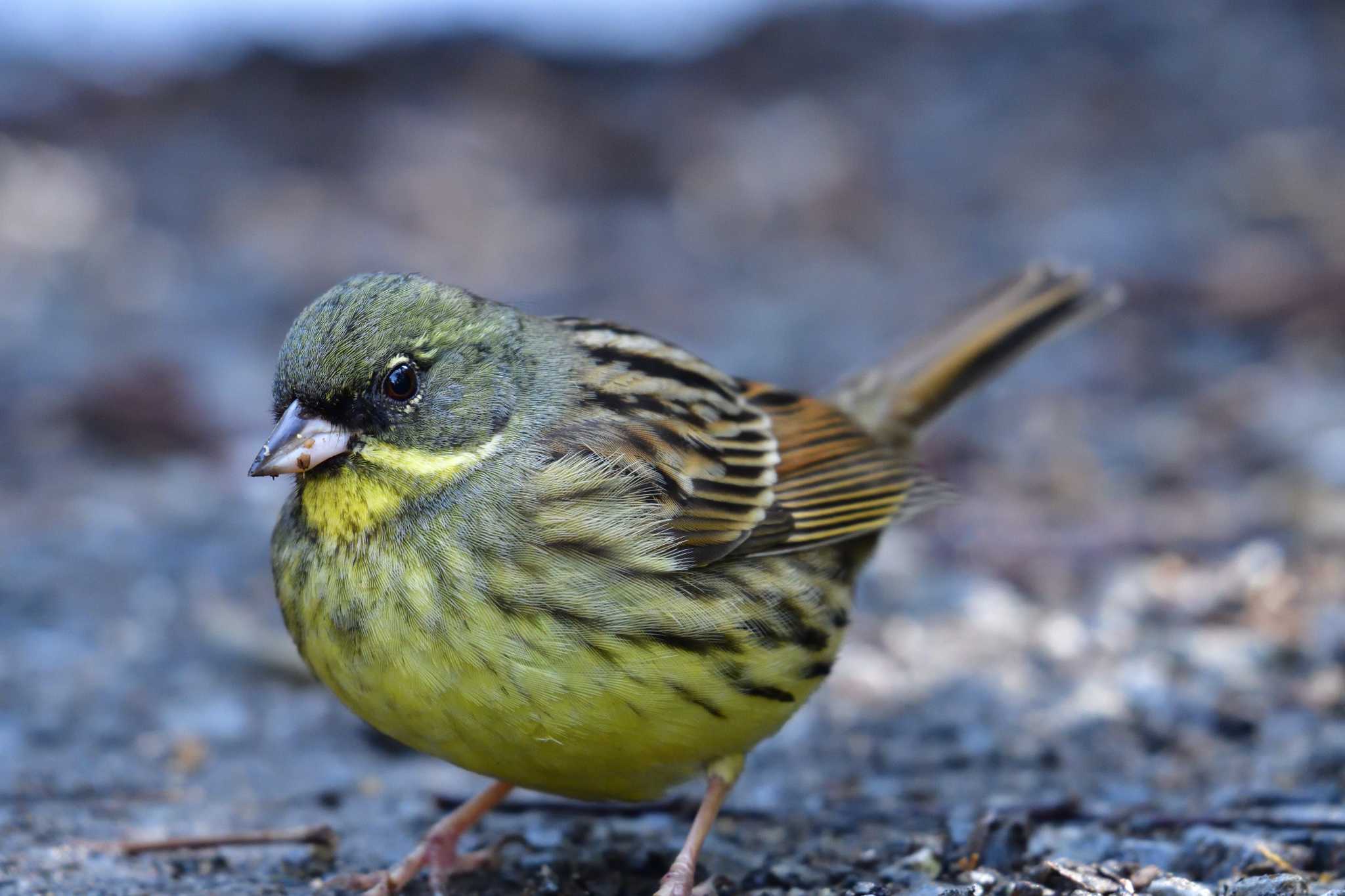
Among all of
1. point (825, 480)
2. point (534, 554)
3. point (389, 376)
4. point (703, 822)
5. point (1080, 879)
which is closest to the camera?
point (1080, 879)

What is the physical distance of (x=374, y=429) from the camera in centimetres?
408

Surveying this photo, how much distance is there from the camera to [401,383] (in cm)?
414

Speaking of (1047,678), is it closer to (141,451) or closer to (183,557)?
(183,557)

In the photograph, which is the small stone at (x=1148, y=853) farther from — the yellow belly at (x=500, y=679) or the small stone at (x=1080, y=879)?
the yellow belly at (x=500, y=679)

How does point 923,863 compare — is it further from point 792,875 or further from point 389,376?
point 389,376

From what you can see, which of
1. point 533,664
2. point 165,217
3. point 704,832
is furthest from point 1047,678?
point 165,217

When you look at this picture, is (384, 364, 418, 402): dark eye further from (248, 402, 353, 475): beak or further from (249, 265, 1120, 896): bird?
(248, 402, 353, 475): beak

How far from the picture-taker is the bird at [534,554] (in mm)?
3875

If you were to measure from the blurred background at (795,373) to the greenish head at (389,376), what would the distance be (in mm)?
1236

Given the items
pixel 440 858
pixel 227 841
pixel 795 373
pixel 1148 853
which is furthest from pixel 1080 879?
pixel 795 373

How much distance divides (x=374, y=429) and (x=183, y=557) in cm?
342

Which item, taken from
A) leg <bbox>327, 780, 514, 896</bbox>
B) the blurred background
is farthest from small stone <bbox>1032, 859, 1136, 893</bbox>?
leg <bbox>327, 780, 514, 896</bbox>

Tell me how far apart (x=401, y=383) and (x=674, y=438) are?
841 mm

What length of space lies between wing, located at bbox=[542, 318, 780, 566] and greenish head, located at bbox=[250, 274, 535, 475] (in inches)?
9.1
